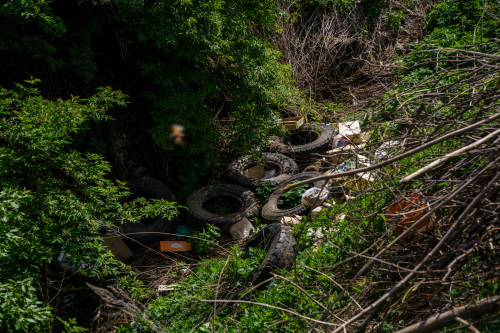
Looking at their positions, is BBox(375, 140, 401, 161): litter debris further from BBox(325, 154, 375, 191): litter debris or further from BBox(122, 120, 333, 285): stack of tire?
BBox(122, 120, 333, 285): stack of tire

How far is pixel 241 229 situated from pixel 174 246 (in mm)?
966

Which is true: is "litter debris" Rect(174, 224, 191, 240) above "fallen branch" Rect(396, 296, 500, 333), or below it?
below

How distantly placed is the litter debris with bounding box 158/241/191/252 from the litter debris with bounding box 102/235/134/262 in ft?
1.57

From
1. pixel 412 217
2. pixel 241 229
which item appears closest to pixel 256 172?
pixel 241 229

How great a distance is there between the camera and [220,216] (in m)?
5.35

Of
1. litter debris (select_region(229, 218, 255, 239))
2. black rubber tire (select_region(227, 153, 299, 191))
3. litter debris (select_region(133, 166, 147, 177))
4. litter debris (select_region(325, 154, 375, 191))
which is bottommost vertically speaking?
litter debris (select_region(229, 218, 255, 239))

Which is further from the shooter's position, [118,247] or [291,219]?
[118,247]

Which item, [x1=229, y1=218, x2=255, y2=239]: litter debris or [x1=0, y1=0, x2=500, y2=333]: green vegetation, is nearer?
[x1=0, y1=0, x2=500, y2=333]: green vegetation

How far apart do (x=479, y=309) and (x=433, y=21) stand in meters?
9.62

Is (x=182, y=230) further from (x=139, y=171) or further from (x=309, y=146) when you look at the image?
(x=309, y=146)

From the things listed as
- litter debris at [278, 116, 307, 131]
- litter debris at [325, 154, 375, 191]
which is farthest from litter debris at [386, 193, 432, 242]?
litter debris at [278, 116, 307, 131]

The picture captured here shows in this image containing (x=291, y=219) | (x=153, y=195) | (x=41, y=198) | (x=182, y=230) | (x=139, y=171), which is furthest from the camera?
(x=139, y=171)

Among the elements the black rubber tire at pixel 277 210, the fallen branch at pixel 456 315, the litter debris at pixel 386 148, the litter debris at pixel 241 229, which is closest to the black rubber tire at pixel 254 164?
the black rubber tire at pixel 277 210

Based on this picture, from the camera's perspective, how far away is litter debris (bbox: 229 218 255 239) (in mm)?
4957
